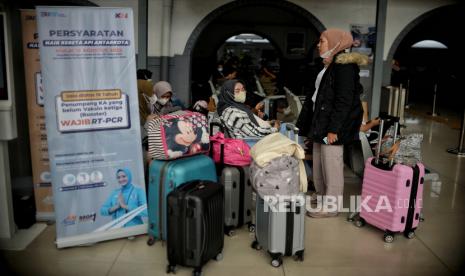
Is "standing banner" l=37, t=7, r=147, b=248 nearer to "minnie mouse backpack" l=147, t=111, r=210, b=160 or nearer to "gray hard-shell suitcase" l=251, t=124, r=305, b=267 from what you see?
"minnie mouse backpack" l=147, t=111, r=210, b=160

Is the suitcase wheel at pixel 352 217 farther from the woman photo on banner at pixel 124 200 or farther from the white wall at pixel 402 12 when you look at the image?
the white wall at pixel 402 12

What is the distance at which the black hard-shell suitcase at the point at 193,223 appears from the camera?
241 centimetres

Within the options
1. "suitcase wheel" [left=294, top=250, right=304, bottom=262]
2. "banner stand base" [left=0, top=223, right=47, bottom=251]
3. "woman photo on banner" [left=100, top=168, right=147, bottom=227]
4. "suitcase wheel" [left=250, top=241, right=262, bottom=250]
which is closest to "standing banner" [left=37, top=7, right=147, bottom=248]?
"woman photo on banner" [left=100, top=168, right=147, bottom=227]

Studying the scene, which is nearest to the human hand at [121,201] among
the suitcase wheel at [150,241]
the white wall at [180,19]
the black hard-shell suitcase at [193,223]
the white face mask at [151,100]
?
the suitcase wheel at [150,241]

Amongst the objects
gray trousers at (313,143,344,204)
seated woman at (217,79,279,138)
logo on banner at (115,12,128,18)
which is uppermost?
logo on banner at (115,12,128,18)

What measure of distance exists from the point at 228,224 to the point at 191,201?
0.76 m

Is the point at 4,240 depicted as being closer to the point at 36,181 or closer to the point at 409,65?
the point at 36,181

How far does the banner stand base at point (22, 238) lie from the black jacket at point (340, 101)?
86.7 inches

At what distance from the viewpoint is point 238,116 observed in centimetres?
318

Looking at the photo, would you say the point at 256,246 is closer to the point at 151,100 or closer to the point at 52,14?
the point at 151,100

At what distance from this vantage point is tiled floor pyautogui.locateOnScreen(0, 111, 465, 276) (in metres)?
2.66

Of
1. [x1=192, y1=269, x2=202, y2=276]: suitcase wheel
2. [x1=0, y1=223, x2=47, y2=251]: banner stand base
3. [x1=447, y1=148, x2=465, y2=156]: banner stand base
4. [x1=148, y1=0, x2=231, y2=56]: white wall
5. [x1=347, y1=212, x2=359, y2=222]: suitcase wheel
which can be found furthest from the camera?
[x1=148, y1=0, x2=231, y2=56]: white wall

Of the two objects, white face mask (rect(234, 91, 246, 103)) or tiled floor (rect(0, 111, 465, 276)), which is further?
white face mask (rect(234, 91, 246, 103))

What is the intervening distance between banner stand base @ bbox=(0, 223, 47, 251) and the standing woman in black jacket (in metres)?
2.20
